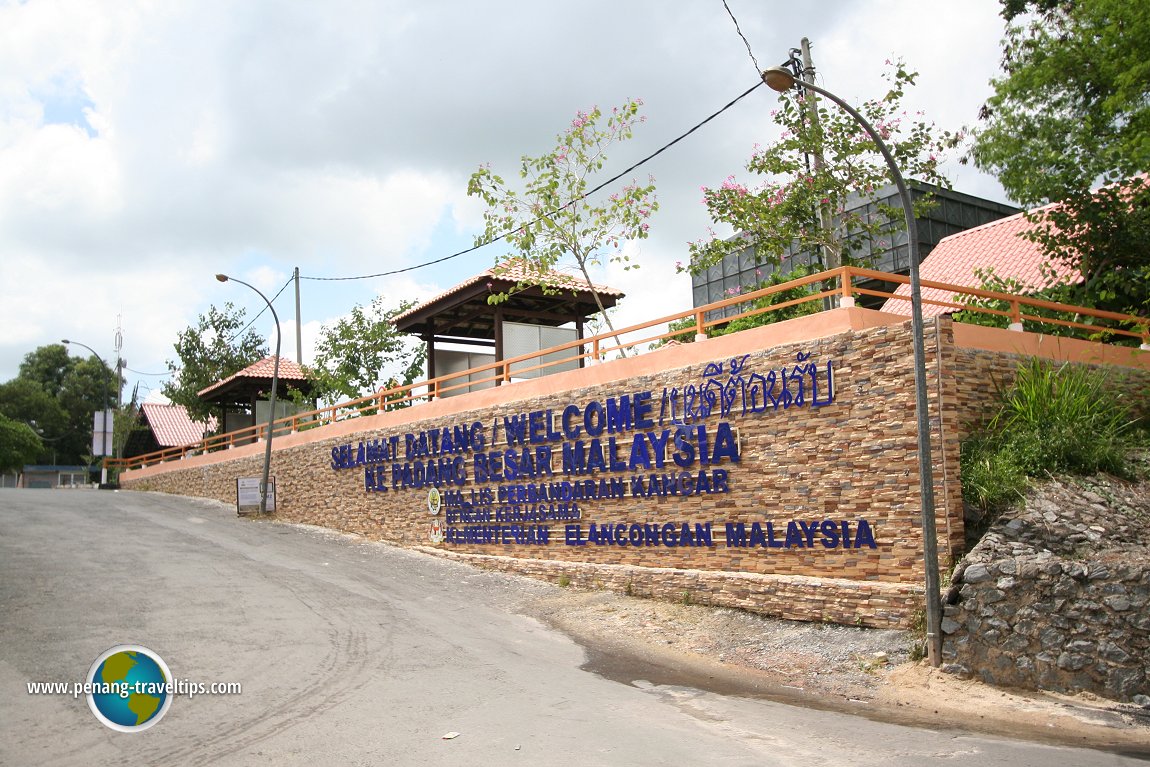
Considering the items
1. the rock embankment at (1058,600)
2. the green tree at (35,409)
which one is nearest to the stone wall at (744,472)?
the rock embankment at (1058,600)

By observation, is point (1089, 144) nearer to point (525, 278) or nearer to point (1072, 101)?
point (1072, 101)

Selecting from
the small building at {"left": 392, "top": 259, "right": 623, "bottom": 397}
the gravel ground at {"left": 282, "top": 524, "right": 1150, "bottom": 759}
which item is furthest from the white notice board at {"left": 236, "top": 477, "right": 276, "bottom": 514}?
the gravel ground at {"left": 282, "top": 524, "right": 1150, "bottom": 759}

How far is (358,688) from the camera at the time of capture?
911 centimetres

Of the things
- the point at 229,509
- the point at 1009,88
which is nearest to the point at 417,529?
the point at 229,509

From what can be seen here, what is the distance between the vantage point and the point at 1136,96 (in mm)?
15922

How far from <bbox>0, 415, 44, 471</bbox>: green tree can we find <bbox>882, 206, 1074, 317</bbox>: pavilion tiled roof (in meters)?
43.6

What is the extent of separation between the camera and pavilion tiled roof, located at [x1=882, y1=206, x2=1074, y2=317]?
66.2ft

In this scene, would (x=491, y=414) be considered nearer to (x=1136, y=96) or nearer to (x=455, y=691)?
(x=455, y=691)

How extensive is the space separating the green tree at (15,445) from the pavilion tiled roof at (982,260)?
43.6 m

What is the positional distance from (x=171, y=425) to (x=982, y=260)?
132 ft

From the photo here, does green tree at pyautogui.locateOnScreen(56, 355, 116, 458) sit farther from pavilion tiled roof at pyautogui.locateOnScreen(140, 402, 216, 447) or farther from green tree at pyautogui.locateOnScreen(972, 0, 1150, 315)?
green tree at pyautogui.locateOnScreen(972, 0, 1150, 315)

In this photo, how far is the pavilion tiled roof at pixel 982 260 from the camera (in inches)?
794

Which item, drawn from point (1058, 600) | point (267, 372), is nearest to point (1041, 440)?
point (1058, 600)

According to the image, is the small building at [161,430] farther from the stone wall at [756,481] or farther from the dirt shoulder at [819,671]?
the dirt shoulder at [819,671]
